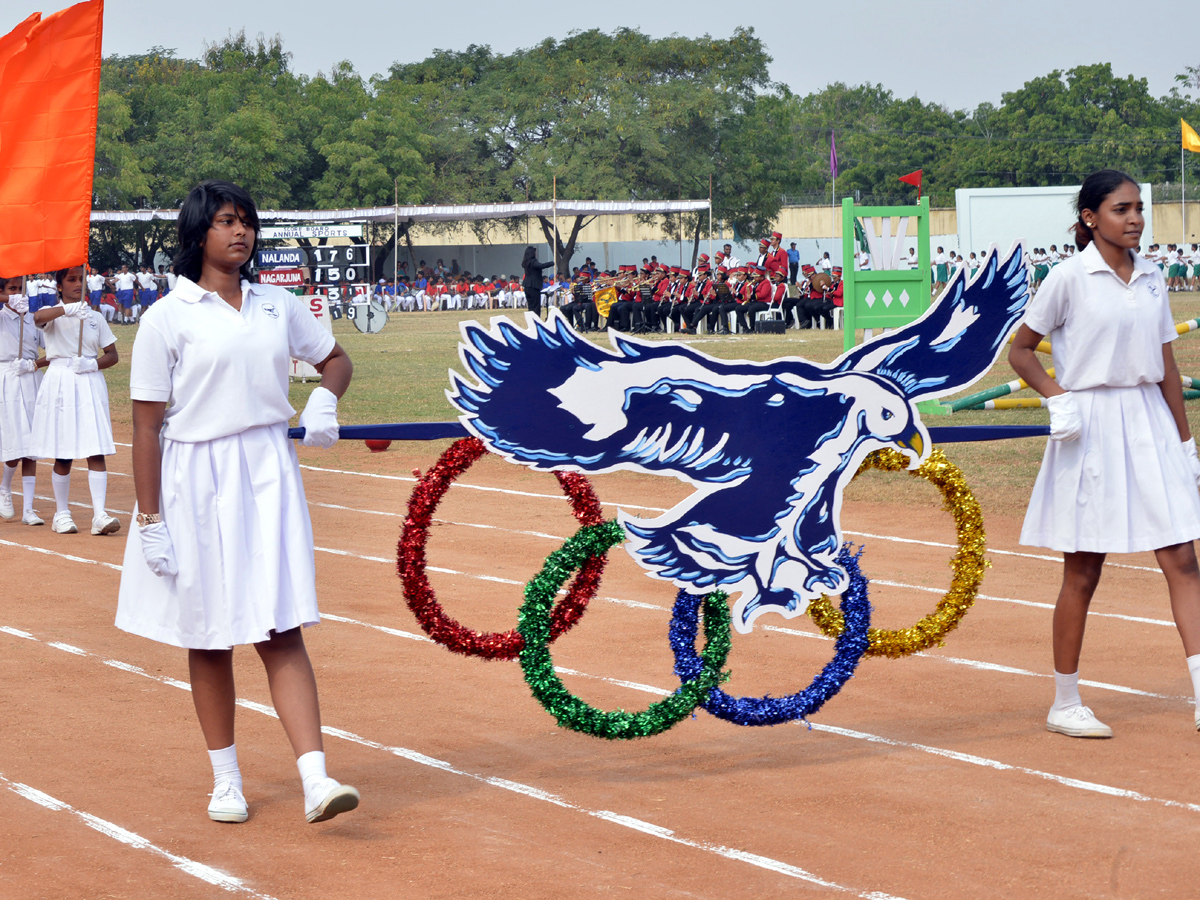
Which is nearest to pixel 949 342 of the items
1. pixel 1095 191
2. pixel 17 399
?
pixel 1095 191

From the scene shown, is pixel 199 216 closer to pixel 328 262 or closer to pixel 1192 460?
pixel 1192 460

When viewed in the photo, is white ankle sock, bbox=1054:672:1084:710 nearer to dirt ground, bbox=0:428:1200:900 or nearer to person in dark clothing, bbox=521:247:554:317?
dirt ground, bbox=0:428:1200:900

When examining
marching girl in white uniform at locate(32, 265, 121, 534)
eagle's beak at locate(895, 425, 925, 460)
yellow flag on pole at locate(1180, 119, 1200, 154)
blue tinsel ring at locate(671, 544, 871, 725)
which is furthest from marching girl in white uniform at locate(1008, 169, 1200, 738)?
yellow flag on pole at locate(1180, 119, 1200, 154)

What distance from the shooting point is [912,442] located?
517cm

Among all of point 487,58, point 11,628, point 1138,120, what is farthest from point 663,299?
point 1138,120

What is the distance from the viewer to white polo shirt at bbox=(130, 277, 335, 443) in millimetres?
4301

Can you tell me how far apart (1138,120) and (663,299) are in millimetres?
49685

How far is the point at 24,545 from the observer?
10062 millimetres

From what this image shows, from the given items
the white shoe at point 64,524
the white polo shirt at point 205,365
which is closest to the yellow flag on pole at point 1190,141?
the white shoe at point 64,524

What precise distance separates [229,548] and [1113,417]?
3166 mm

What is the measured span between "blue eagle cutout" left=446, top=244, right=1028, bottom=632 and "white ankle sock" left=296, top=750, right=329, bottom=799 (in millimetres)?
1187

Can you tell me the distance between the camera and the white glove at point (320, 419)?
14.8ft

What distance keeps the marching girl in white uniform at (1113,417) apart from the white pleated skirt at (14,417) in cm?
860

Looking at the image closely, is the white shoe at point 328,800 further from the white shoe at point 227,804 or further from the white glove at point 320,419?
the white glove at point 320,419
